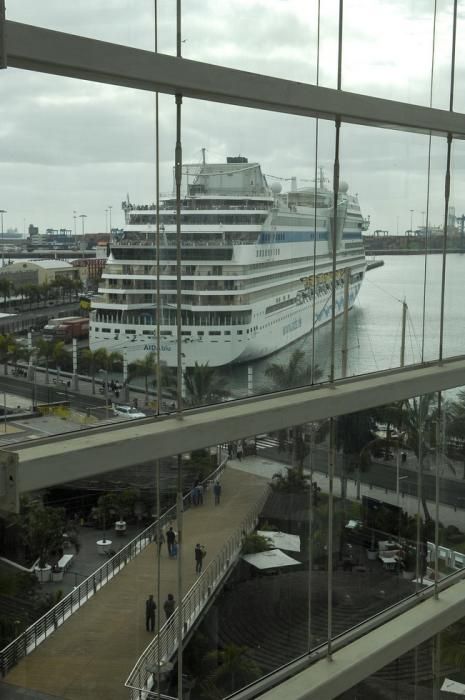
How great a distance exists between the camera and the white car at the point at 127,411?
11.5 feet

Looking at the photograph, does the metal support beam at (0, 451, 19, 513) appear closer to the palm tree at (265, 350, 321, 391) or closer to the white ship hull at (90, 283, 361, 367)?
the white ship hull at (90, 283, 361, 367)

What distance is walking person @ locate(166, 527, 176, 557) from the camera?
365 cm

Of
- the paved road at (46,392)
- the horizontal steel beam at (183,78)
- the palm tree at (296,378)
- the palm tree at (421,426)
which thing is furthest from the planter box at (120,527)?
the palm tree at (421,426)

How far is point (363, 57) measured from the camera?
440 cm

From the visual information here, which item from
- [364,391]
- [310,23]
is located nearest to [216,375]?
[364,391]

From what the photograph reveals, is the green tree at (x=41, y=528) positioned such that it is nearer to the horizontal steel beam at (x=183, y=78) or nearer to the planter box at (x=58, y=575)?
the planter box at (x=58, y=575)

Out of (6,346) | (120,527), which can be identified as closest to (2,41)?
(6,346)

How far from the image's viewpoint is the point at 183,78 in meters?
3.39

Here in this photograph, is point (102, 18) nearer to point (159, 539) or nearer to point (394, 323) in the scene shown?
point (159, 539)

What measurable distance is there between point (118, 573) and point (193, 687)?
67 centimetres

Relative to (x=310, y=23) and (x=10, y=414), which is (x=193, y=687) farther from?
(x=310, y=23)

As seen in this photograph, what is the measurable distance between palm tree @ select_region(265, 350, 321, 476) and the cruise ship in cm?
10

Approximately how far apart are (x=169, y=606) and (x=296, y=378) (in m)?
1.20

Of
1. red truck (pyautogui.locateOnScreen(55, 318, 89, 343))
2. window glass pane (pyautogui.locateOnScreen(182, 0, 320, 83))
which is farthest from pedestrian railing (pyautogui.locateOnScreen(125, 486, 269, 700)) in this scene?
window glass pane (pyautogui.locateOnScreen(182, 0, 320, 83))
